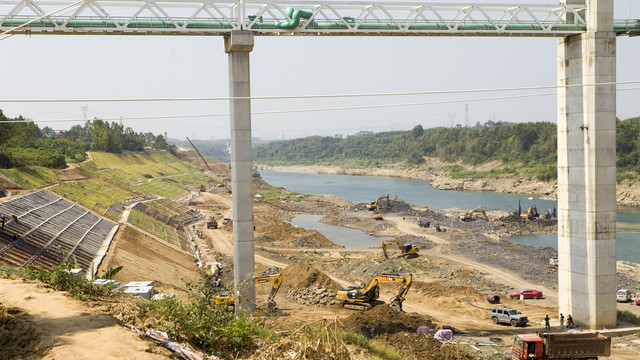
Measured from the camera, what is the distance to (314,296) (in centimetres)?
3319

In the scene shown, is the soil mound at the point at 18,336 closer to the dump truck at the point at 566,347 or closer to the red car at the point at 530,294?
the dump truck at the point at 566,347

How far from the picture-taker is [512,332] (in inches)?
1011

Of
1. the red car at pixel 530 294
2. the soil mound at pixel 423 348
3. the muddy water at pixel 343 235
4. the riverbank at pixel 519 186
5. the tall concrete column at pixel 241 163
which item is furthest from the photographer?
the riverbank at pixel 519 186

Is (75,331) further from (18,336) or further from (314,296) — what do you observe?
(314,296)

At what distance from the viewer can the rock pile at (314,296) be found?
32.3 metres

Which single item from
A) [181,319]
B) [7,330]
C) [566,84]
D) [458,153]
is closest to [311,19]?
[566,84]

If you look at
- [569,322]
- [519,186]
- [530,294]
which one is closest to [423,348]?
[569,322]

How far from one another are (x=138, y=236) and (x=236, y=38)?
25.7m

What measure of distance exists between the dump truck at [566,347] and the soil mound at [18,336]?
54.0 feet

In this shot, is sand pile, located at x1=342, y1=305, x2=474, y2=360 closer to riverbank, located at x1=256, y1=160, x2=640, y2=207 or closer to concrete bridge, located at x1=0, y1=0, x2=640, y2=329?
concrete bridge, located at x1=0, y1=0, x2=640, y2=329

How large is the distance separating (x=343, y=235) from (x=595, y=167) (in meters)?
44.8

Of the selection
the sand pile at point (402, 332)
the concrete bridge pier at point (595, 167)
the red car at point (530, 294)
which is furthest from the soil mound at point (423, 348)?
the red car at point (530, 294)

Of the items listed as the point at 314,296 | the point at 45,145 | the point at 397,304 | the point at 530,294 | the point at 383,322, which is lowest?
the point at 530,294

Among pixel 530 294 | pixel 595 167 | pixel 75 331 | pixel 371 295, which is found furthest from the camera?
pixel 530 294
